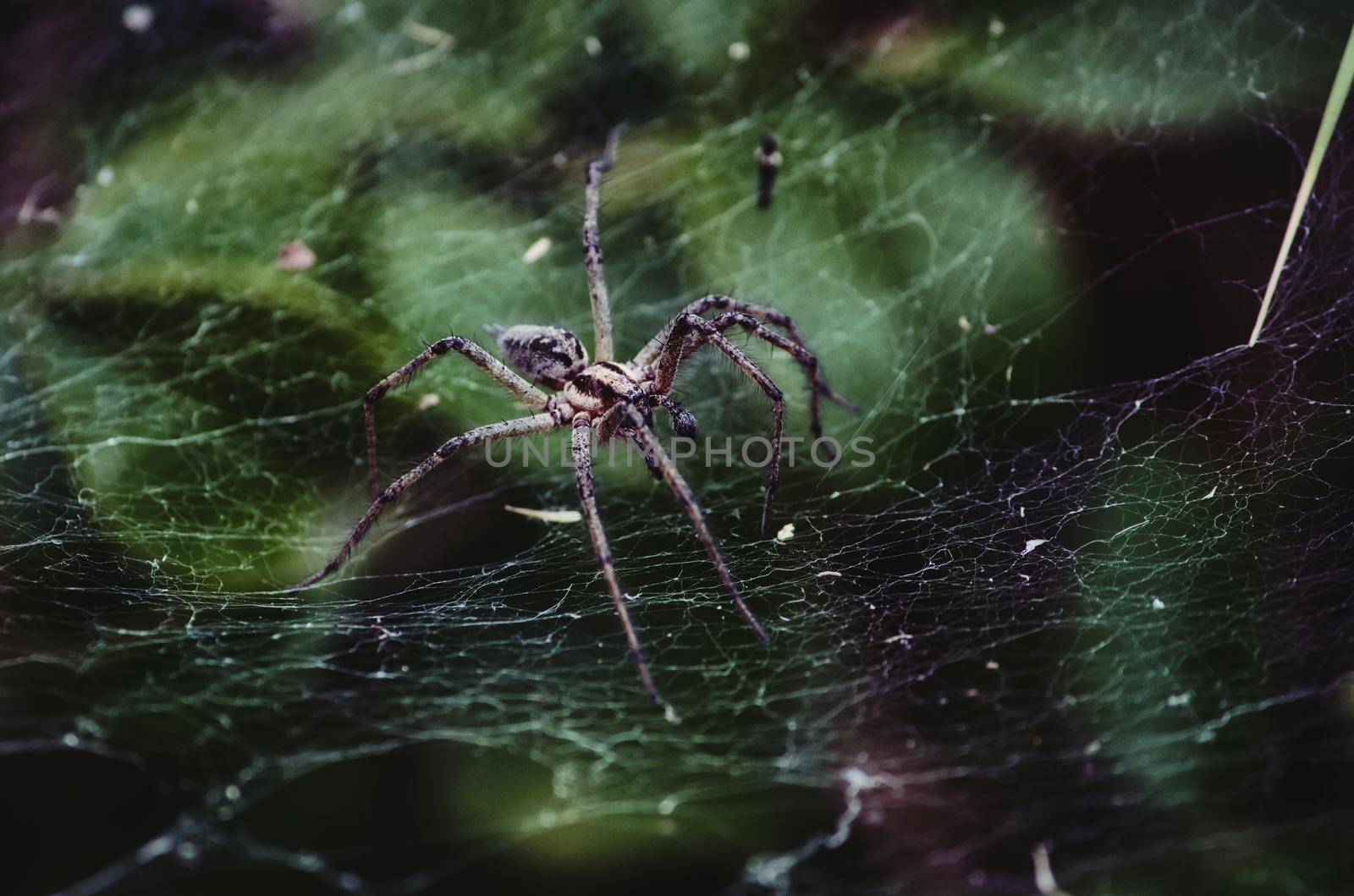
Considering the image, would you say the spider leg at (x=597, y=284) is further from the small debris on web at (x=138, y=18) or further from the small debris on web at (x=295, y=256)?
the small debris on web at (x=138, y=18)

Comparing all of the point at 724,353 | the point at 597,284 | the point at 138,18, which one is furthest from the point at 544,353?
the point at 138,18

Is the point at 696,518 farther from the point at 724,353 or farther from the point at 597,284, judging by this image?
the point at 597,284

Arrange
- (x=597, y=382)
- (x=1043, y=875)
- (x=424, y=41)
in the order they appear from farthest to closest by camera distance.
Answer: (x=424, y=41), (x=597, y=382), (x=1043, y=875)

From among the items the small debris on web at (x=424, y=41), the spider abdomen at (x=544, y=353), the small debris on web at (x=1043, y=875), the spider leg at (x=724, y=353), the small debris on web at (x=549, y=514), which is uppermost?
the small debris on web at (x=424, y=41)

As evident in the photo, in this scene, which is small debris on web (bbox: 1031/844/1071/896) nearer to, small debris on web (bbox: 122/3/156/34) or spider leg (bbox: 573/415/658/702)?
spider leg (bbox: 573/415/658/702)

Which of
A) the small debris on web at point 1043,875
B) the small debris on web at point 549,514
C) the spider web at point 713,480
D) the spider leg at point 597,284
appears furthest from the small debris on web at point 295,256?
the small debris on web at point 1043,875

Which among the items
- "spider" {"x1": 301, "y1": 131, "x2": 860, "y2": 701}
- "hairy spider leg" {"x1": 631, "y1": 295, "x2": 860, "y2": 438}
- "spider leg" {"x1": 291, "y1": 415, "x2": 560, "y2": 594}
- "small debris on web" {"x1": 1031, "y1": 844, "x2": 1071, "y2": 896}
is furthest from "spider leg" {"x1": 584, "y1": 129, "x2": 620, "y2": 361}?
"small debris on web" {"x1": 1031, "y1": 844, "x2": 1071, "y2": 896}
